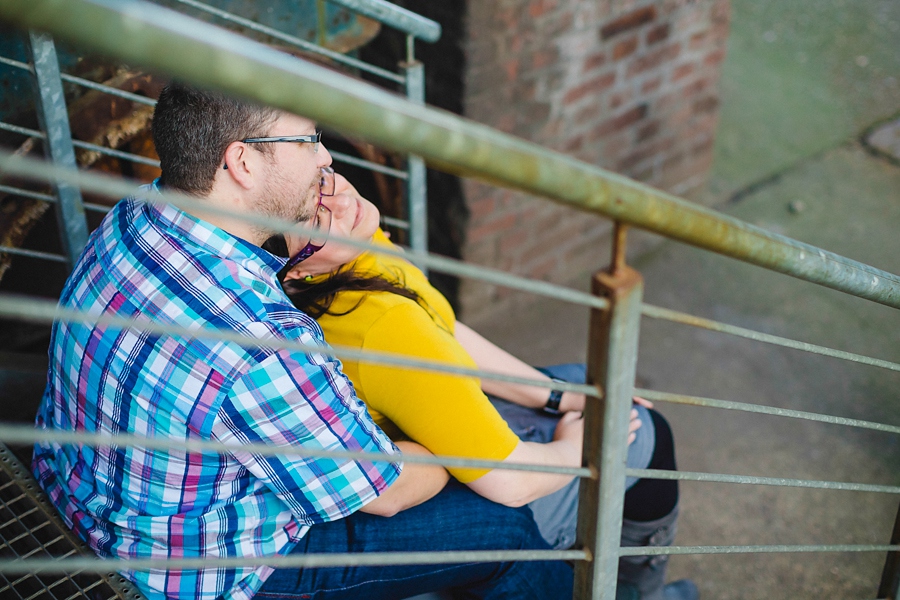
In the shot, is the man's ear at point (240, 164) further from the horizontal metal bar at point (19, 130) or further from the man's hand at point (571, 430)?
the man's hand at point (571, 430)

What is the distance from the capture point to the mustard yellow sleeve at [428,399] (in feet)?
5.43

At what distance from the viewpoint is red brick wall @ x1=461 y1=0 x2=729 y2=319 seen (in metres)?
3.22

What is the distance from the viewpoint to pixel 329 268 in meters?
1.85

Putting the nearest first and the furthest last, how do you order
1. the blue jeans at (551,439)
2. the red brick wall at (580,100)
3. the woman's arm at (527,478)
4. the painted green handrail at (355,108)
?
the painted green handrail at (355,108), the woman's arm at (527,478), the blue jeans at (551,439), the red brick wall at (580,100)

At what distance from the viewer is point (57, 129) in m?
1.97

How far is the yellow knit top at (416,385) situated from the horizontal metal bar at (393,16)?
88cm

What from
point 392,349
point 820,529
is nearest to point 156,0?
point 392,349

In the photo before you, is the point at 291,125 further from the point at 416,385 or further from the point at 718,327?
the point at 718,327

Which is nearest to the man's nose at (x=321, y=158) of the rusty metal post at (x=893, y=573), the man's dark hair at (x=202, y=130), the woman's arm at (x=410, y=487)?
the man's dark hair at (x=202, y=130)

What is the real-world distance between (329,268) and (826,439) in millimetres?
2271

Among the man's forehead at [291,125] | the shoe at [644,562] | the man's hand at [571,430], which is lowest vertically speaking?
the shoe at [644,562]

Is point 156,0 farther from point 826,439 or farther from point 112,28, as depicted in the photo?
point 826,439

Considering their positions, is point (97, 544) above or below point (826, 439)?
below

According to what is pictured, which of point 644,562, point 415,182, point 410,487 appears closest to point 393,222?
point 415,182
